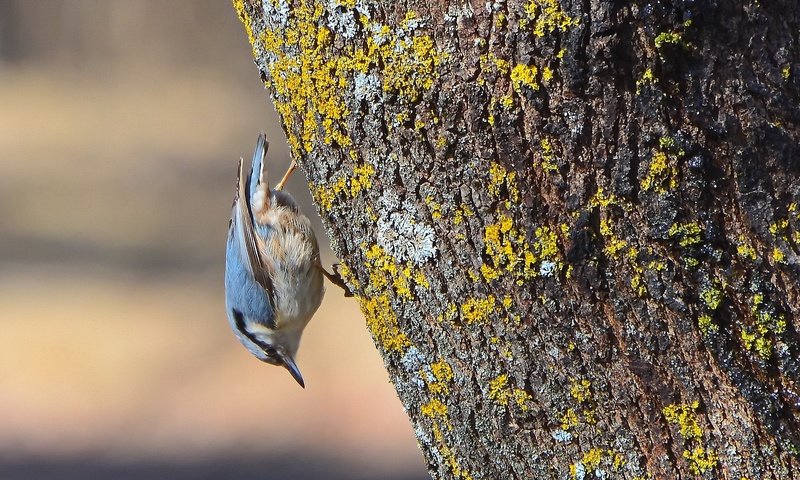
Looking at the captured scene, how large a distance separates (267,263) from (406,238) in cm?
202

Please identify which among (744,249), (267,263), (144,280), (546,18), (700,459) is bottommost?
(700,459)

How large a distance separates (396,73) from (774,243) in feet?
2.15

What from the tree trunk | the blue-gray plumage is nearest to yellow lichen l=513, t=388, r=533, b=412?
the tree trunk

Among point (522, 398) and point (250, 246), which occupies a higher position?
point (250, 246)

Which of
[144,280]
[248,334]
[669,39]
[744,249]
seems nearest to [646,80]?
[669,39]

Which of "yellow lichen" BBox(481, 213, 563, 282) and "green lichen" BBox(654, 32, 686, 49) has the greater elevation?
"green lichen" BBox(654, 32, 686, 49)

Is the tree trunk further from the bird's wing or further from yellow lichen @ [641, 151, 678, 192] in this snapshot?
the bird's wing

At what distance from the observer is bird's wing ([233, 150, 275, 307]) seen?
11.5 ft

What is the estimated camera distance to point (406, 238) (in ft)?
5.17

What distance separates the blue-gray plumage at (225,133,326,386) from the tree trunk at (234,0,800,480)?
6.28ft

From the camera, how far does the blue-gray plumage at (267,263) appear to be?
352cm

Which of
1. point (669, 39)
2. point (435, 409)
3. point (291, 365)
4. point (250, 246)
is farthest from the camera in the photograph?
point (291, 365)

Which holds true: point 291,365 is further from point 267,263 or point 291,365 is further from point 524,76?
point 524,76

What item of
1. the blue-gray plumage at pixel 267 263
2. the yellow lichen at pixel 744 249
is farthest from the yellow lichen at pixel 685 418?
the blue-gray plumage at pixel 267 263
